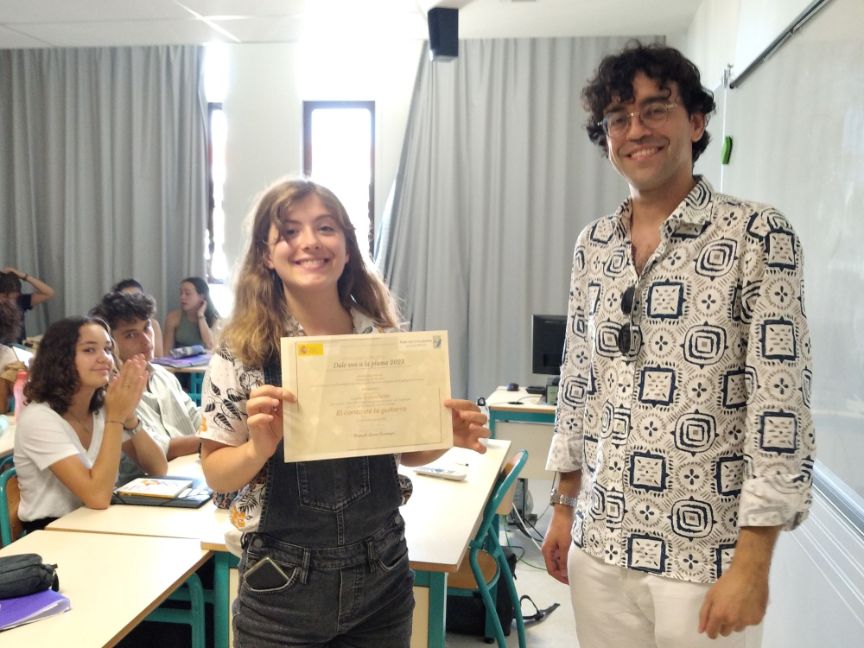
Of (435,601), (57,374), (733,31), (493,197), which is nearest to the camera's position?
(435,601)

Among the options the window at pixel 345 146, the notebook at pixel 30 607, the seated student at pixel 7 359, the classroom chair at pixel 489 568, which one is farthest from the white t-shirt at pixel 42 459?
the window at pixel 345 146

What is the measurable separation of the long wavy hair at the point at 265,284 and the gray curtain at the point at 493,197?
424 centimetres

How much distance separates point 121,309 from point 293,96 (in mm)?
3301

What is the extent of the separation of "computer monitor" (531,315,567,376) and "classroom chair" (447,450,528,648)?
1.42 meters

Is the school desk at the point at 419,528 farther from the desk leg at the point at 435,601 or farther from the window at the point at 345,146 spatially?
the window at the point at 345,146

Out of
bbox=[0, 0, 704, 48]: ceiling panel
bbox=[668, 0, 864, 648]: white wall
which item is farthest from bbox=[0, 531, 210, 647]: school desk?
bbox=[0, 0, 704, 48]: ceiling panel

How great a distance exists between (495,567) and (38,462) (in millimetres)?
1651

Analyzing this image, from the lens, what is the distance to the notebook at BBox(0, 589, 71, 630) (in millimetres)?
1506

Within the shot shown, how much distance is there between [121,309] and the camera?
10.2 ft

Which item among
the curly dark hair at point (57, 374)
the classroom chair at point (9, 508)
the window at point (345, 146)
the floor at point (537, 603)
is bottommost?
the floor at point (537, 603)

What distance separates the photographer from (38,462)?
2268mm

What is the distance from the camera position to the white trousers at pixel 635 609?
120 cm

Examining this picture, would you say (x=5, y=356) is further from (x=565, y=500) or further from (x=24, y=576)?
(x=565, y=500)

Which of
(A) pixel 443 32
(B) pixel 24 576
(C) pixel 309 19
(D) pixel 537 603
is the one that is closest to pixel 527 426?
(D) pixel 537 603
